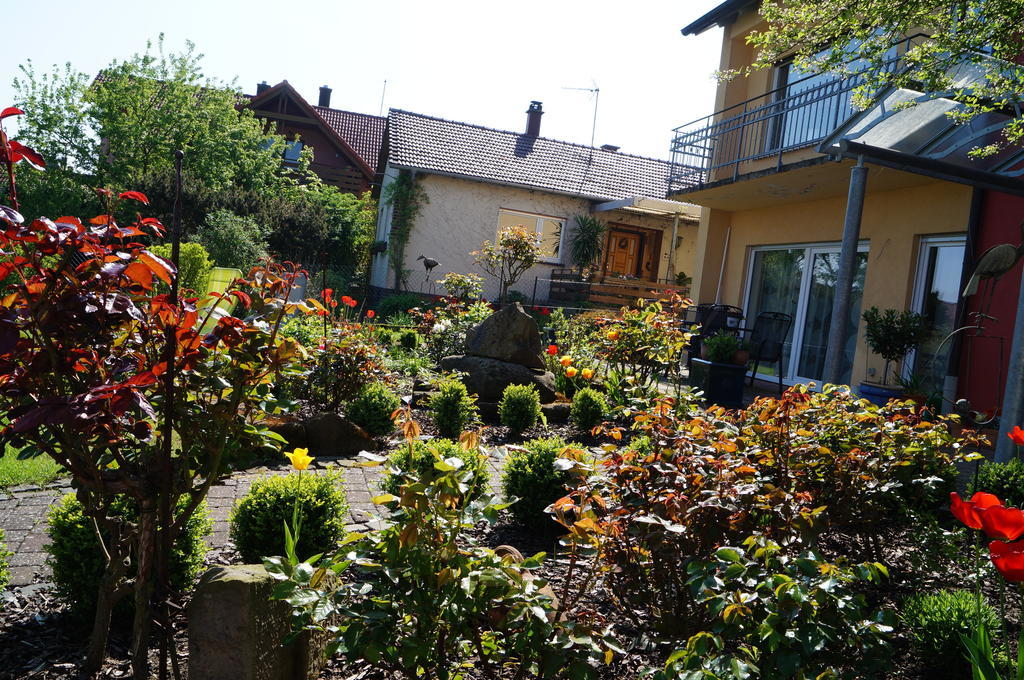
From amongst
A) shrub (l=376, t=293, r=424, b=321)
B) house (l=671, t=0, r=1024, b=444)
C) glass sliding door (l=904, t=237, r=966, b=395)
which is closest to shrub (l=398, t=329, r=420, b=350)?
house (l=671, t=0, r=1024, b=444)

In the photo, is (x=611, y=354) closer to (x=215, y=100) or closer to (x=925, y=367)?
(x=925, y=367)

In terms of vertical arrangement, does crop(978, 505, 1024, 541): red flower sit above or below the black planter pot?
above

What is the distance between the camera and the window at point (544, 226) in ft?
74.0

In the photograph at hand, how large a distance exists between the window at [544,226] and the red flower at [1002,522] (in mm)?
20790

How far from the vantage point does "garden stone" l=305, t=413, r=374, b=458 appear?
563cm

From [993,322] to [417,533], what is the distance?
8040 millimetres

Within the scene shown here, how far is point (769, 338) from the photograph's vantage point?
11.0m

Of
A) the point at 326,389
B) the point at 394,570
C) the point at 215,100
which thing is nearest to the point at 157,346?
the point at 394,570

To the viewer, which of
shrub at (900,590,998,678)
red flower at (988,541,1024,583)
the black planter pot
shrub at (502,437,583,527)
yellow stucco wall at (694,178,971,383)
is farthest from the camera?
yellow stucco wall at (694,178,971,383)

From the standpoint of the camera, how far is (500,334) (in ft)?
26.9

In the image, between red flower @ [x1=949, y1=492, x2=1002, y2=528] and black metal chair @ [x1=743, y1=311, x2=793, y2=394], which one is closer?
red flower @ [x1=949, y1=492, x2=1002, y2=528]

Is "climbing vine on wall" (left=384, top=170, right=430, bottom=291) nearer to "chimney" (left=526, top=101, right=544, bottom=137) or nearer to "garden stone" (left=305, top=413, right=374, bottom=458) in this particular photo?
"chimney" (left=526, top=101, right=544, bottom=137)

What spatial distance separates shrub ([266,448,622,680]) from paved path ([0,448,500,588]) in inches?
39.8

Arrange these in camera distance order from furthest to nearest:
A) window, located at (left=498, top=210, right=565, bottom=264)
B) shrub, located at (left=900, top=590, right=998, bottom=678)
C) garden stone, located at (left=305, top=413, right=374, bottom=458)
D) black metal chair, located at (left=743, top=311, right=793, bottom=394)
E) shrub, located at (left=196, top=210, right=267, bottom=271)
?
window, located at (left=498, top=210, right=565, bottom=264), shrub, located at (left=196, top=210, right=267, bottom=271), black metal chair, located at (left=743, top=311, right=793, bottom=394), garden stone, located at (left=305, top=413, right=374, bottom=458), shrub, located at (left=900, top=590, right=998, bottom=678)
